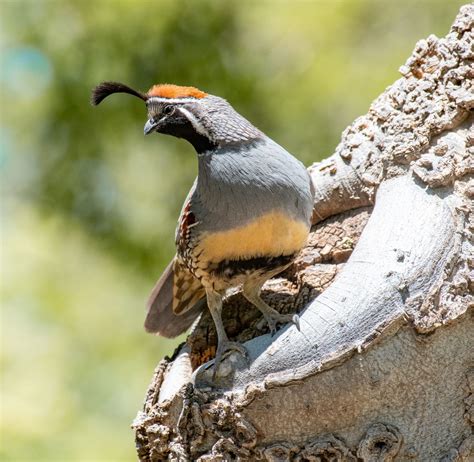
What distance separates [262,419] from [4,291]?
14.1 feet

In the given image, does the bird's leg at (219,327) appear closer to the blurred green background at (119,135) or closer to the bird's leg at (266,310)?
the bird's leg at (266,310)

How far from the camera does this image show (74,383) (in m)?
6.17

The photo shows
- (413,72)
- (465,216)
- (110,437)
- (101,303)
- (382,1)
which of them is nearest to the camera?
(465,216)

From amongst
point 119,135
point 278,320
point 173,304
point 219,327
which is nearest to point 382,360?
point 278,320

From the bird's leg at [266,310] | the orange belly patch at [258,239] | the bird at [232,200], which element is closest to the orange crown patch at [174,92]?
the bird at [232,200]

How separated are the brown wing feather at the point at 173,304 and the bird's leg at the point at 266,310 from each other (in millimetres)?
370

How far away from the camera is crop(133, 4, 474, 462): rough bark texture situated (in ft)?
8.48

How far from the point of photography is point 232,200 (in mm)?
3072

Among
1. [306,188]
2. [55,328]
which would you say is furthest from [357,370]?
[55,328]

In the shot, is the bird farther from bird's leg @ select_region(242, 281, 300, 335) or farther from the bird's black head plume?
the bird's black head plume

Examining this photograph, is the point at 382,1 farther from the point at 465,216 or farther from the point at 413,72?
the point at 465,216

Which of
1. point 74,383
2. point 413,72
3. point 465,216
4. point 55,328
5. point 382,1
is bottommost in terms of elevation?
point 465,216

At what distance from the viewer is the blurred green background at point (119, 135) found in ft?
20.4

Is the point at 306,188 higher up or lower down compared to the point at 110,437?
lower down
